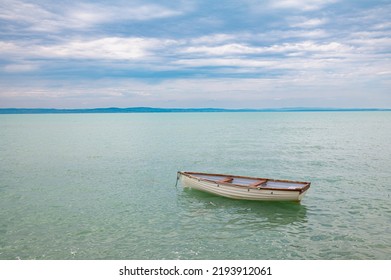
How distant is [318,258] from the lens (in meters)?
16.3

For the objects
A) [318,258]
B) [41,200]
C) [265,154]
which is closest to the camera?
[318,258]

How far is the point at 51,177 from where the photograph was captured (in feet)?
116

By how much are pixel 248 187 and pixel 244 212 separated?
7.57ft

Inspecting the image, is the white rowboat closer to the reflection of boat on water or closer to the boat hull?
the boat hull

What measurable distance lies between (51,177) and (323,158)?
3585 cm

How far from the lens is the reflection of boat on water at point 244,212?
70.1 feet

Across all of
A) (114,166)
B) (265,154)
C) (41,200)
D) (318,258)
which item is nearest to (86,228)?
(41,200)

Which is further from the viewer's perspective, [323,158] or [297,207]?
[323,158]

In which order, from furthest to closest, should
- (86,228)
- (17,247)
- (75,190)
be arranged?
(75,190)
(86,228)
(17,247)

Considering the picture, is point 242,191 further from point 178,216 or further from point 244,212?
point 178,216

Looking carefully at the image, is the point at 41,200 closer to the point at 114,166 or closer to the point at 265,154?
the point at 114,166

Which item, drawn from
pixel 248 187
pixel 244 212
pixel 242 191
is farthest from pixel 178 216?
pixel 248 187

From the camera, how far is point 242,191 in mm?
25438
